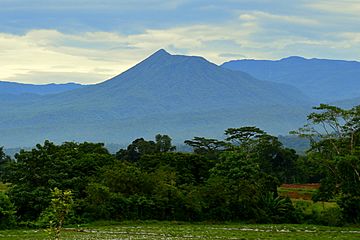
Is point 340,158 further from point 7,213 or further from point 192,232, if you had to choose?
point 7,213

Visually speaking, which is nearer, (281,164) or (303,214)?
(303,214)

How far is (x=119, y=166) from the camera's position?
57.1 m

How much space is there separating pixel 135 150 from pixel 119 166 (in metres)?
38.3

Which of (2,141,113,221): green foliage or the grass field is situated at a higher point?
(2,141,113,221): green foliage

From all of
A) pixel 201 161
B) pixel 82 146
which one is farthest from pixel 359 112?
pixel 82 146

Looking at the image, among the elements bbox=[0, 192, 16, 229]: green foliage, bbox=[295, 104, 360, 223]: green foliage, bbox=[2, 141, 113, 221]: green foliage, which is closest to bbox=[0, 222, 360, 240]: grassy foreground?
bbox=[0, 192, 16, 229]: green foliage

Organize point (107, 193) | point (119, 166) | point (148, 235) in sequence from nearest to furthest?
point (148, 235)
point (107, 193)
point (119, 166)

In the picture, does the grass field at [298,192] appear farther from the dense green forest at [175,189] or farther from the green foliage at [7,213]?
the green foliage at [7,213]

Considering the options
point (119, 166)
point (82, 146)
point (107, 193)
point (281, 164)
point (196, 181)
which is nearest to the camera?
point (107, 193)

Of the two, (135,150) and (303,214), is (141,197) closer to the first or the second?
(303,214)

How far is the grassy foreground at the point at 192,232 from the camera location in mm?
38906

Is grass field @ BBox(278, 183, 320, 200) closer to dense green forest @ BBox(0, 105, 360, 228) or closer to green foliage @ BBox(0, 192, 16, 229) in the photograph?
dense green forest @ BBox(0, 105, 360, 228)

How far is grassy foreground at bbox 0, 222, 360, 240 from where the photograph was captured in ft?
128

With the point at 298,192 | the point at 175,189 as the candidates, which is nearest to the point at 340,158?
the point at 175,189
